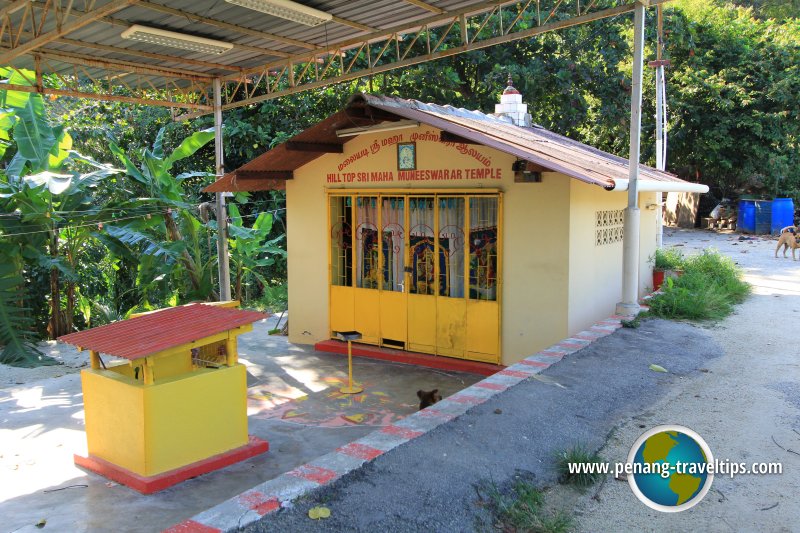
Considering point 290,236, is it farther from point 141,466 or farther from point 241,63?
point 141,466

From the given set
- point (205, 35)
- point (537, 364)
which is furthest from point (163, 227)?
point (537, 364)

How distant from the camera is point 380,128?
880 cm

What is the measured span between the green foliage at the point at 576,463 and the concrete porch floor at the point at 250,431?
2529 millimetres

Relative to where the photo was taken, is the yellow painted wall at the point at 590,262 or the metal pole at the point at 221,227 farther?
the metal pole at the point at 221,227

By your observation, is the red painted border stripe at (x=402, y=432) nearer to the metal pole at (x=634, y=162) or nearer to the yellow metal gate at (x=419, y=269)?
the yellow metal gate at (x=419, y=269)

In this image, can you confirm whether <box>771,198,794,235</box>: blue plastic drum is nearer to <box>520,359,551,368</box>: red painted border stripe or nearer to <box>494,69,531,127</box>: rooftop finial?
<box>494,69,531,127</box>: rooftop finial

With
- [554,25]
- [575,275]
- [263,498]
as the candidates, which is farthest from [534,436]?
[554,25]

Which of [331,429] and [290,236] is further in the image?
[290,236]

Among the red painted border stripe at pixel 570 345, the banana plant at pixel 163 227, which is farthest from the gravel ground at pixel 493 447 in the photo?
the banana plant at pixel 163 227

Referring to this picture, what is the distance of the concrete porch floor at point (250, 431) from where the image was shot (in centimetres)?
485

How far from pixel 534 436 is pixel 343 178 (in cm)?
617

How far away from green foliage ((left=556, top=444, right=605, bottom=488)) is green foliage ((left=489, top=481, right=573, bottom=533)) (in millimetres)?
286

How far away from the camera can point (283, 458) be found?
6.00 m

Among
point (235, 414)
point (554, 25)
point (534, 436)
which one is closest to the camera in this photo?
point (534, 436)
